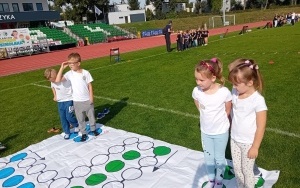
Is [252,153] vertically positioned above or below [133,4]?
below

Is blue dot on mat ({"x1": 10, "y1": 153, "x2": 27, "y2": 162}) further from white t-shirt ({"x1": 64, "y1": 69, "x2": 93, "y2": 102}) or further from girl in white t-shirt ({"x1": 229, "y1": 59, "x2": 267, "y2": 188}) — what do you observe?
girl in white t-shirt ({"x1": 229, "y1": 59, "x2": 267, "y2": 188})

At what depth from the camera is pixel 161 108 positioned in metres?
7.33

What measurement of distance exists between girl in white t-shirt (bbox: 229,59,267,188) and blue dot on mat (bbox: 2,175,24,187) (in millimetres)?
3673

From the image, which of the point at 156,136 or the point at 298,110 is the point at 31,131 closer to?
the point at 156,136

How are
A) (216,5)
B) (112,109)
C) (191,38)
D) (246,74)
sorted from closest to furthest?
(246,74)
(112,109)
(191,38)
(216,5)

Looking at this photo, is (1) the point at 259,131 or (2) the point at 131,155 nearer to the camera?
(1) the point at 259,131

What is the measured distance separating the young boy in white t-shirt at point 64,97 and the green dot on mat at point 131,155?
5.65 ft

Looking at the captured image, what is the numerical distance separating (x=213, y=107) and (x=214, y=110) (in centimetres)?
4

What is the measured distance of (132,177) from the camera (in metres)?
A: 4.42

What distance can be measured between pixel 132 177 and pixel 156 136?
57.9 inches

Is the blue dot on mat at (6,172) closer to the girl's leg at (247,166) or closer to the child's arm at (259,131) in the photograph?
the girl's leg at (247,166)

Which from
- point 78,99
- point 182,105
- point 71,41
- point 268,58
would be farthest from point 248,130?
point 71,41

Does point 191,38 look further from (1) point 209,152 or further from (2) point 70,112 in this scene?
(1) point 209,152

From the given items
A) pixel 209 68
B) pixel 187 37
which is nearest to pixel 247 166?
pixel 209 68
